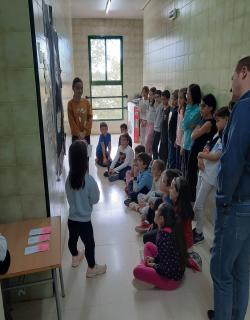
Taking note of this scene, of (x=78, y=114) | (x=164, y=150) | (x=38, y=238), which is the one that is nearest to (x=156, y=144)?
(x=164, y=150)

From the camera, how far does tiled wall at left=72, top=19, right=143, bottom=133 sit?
7965 millimetres

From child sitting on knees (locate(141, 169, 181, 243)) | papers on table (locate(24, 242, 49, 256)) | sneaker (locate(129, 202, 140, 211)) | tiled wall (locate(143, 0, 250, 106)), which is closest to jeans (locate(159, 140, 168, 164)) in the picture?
tiled wall (locate(143, 0, 250, 106))

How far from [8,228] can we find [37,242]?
0.29 metres

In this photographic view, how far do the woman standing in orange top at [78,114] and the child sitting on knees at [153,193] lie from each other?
1.26 meters

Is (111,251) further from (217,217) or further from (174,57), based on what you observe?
(174,57)

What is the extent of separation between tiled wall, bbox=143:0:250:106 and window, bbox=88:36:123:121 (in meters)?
2.81

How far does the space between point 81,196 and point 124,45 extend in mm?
7075

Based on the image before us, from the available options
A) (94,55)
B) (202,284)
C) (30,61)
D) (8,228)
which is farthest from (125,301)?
(94,55)

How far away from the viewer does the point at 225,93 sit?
113 inches

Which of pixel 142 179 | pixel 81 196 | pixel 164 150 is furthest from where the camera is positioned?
pixel 164 150

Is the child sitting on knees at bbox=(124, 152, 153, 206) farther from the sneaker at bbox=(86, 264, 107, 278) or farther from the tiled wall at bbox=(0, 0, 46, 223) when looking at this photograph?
the tiled wall at bbox=(0, 0, 46, 223)

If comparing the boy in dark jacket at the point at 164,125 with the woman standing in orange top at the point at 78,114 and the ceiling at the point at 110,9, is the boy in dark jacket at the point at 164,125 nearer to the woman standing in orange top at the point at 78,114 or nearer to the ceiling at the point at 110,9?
the woman standing in orange top at the point at 78,114

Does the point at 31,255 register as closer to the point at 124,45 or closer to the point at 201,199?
the point at 201,199

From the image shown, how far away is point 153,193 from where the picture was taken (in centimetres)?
313
